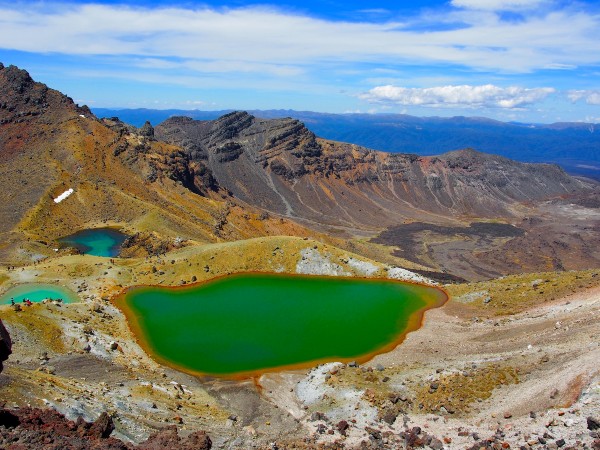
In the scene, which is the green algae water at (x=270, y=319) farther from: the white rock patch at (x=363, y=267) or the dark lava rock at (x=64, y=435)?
the dark lava rock at (x=64, y=435)

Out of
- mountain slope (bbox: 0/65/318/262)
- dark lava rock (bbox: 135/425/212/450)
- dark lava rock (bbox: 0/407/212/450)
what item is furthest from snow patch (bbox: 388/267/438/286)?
dark lava rock (bbox: 0/407/212/450)

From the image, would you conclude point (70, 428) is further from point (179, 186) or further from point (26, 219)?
point (179, 186)

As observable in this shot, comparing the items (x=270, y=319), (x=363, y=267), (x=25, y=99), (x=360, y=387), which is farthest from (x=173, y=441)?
(x=25, y=99)

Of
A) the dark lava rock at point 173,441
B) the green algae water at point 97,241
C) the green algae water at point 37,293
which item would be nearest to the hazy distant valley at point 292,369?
the dark lava rock at point 173,441

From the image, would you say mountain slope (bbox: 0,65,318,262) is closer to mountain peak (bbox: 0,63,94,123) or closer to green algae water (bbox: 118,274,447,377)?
mountain peak (bbox: 0,63,94,123)

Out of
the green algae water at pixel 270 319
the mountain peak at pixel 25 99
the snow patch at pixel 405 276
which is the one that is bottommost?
the green algae water at pixel 270 319

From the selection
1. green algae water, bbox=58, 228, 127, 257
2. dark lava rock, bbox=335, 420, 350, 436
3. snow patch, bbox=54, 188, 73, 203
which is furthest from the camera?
snow patch, bbox=54, 188, 73, 203
